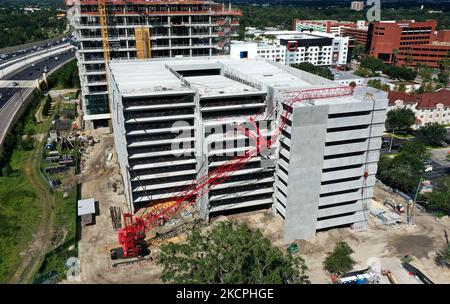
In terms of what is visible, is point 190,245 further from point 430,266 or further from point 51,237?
point 430,266

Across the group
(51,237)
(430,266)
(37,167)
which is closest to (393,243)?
(430,266)

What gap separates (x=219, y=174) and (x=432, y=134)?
215 feet

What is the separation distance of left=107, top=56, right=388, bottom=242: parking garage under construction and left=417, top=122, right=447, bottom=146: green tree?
4622cm

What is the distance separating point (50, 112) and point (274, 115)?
9301cm

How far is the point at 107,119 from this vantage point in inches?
4237

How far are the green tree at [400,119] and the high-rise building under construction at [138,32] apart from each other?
52.1 m

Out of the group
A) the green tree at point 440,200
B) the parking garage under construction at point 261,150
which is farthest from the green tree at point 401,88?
the parking garage under construction at point 261,150

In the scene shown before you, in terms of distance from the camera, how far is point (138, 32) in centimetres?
9956

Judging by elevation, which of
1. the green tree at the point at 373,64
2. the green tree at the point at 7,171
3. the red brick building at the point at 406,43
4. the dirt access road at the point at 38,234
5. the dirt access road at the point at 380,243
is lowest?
the dirt access road at the point at 380,243

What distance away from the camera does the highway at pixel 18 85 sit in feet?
367

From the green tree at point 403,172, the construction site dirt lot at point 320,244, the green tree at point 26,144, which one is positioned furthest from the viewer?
the green tree at point 26,144

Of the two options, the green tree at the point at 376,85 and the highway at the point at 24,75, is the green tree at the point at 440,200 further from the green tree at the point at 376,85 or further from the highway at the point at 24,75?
the highway at the point at 24,75

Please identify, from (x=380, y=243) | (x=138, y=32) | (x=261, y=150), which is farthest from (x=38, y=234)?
(x=138, y=32)

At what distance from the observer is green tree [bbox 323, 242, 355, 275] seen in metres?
50.6
